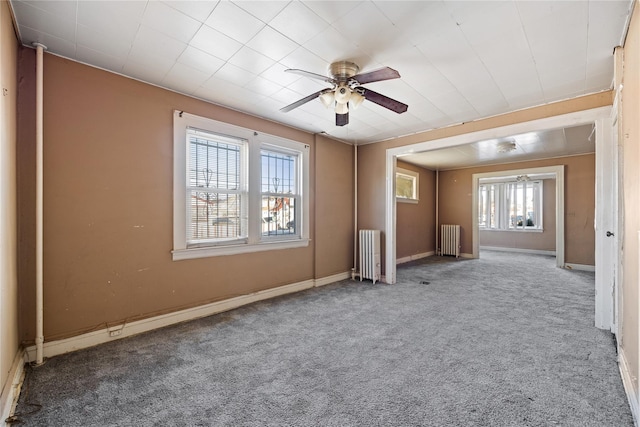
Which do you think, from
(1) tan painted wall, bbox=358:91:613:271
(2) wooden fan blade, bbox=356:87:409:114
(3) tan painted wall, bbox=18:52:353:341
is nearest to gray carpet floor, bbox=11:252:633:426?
(3) tan painted wall, bbox=18:52:353:341

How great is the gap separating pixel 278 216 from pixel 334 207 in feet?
3.70

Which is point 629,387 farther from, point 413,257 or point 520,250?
point 520,250

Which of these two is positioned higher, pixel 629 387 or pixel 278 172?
pixel 278 172

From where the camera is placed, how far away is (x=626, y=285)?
81.1 inches

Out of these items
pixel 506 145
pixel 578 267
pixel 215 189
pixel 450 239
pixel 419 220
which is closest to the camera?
pixel 215 189

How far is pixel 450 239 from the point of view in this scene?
7.73m

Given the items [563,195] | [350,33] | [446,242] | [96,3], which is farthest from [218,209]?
[563,195]

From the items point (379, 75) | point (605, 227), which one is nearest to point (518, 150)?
point (605, 227)

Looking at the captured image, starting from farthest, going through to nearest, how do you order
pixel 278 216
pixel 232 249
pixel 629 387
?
1. pixel 278 216
2. pixel 232 249
3. pixel 629 387

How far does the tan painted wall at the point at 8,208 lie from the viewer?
1.67m

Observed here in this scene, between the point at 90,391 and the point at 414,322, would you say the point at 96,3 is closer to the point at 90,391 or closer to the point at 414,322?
the point at 90,391

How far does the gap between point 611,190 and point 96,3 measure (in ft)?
15.2

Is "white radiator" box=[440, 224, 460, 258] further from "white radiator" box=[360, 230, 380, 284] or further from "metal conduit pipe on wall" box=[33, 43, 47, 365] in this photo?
"metal conduit pipe on wall" box=[33, 43, 47, 365]

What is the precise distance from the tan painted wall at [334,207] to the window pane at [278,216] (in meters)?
0.45
